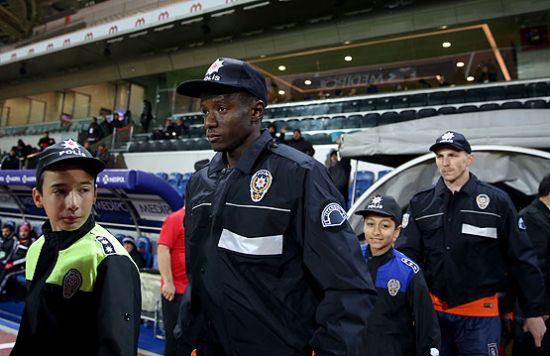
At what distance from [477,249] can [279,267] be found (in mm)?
2118

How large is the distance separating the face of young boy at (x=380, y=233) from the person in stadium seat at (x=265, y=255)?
1524mm

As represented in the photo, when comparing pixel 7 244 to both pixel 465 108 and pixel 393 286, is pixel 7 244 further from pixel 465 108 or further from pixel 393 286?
pixel 465 108

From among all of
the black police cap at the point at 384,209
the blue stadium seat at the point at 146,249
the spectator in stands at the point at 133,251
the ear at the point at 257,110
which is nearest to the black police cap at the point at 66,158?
the ear at the point at 257,110

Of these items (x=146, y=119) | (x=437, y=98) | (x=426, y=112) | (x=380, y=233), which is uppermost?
(x=146, y=119)

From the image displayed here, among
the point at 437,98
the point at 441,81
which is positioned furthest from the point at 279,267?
the point at 441,81

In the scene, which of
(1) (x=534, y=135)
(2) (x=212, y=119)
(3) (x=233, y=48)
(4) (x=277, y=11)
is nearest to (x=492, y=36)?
(4) (x=277, y=11)

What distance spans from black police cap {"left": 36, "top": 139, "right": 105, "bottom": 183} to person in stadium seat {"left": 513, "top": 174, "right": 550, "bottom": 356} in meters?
3.41

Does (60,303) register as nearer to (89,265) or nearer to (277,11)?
(89,265)

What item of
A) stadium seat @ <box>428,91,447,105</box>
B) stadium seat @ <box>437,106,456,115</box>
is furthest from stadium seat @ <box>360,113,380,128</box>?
stadium seat @ <box>428,91,447,105</box>

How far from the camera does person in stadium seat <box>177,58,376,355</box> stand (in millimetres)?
1521

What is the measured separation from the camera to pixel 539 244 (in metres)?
3.70

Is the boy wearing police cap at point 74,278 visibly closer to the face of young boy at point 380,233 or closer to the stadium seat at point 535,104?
the face of young boy at point 380,233

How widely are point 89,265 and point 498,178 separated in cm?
364

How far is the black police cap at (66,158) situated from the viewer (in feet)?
5.91
